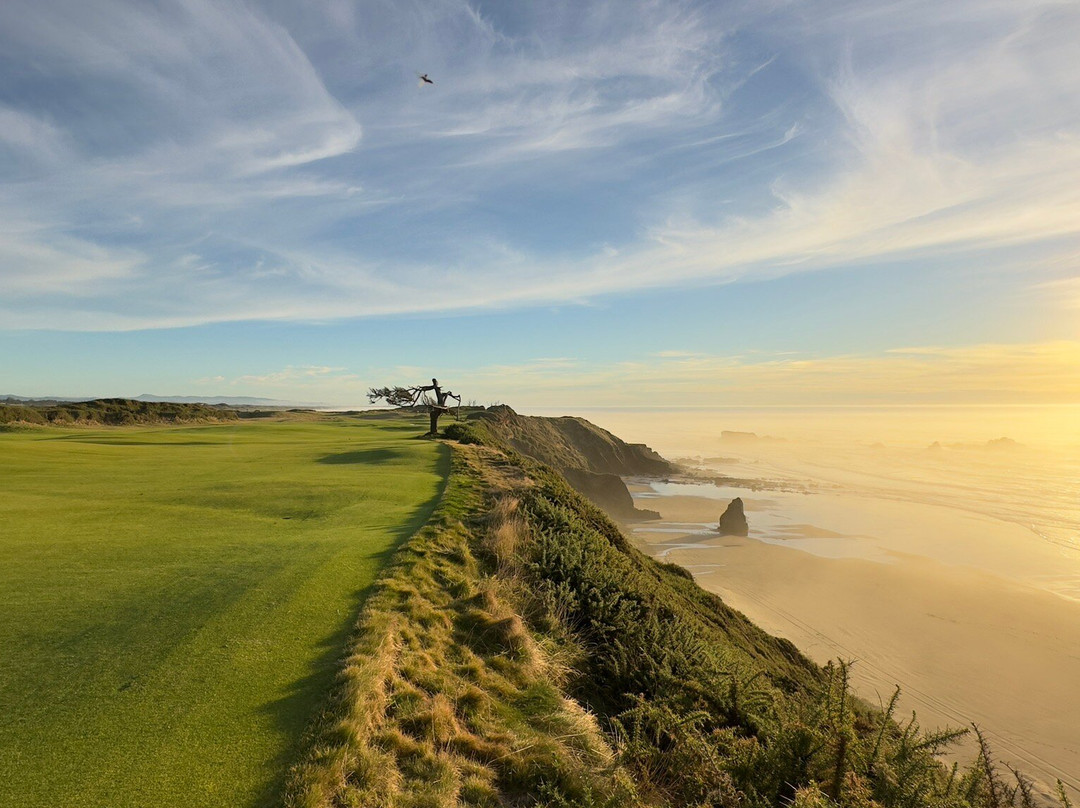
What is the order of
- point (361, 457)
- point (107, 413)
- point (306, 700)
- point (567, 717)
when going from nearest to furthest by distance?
1. point (306, 700)
2. point (567, 717)
3. point (361, 457)
4. point (107, 413)

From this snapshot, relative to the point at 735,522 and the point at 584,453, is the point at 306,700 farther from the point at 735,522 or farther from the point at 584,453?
the point at 584,453

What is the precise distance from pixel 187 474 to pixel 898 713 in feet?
80.6

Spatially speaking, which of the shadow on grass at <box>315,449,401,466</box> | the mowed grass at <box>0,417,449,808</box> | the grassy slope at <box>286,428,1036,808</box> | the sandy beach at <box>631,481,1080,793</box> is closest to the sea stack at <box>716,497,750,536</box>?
the sandy beach at <box>631,481,1080,793</box>

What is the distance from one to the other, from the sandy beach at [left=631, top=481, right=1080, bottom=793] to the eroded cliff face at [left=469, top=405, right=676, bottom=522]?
16.1ft

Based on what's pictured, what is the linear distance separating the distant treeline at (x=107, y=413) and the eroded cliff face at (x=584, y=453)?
3394cm

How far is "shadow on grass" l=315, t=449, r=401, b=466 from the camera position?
75.2 feet

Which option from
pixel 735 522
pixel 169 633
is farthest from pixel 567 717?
pixel 735 522

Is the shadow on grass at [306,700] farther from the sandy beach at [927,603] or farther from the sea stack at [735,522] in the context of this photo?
the sea stack at [735,522]

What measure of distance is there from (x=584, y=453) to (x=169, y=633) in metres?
62.5

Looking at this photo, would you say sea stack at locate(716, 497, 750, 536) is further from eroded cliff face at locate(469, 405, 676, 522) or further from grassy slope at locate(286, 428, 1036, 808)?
grassy slope at locate(286, 428, 1036, 808)

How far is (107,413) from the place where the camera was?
51750 millimetres

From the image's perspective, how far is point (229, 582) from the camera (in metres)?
7.42

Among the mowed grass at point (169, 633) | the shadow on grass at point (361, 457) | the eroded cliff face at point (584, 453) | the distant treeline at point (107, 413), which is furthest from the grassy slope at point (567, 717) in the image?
the distant treeline at point (107, 413)

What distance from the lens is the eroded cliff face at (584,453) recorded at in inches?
1813
